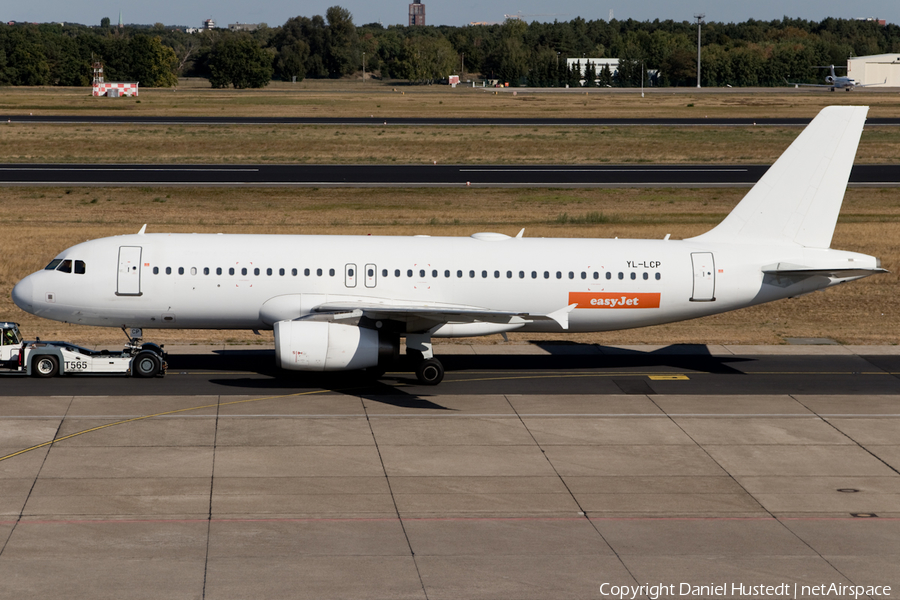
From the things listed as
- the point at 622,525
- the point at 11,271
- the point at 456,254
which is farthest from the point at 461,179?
the point at 622,525

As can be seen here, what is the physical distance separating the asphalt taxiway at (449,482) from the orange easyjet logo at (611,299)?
251 cm

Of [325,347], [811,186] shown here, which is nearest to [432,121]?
[811,186]

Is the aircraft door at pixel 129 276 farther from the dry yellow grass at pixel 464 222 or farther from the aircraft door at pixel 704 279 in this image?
the aircraft door at pixel 704 279

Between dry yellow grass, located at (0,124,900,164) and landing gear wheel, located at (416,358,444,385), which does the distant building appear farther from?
landing gear wheel, located at (416,358,444,385)

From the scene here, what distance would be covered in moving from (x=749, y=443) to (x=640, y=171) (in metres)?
59.9

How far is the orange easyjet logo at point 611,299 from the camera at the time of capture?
A: 31.6m

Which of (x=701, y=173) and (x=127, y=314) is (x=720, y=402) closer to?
(x=127, y=314)

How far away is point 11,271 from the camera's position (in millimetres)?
46250

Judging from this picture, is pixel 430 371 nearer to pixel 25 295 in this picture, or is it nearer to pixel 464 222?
pixel 25 295

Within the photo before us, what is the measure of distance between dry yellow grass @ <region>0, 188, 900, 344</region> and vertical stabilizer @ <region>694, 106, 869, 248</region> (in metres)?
7.26

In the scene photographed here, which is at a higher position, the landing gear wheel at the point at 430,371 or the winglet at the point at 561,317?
the winglet at the point at 561,317

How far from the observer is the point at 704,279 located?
3170 centimetres

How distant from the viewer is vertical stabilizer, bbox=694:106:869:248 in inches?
1264

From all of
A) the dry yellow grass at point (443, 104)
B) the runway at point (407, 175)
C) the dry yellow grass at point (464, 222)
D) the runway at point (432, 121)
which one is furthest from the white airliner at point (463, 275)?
the dry yellow grass at point (443, 104)
